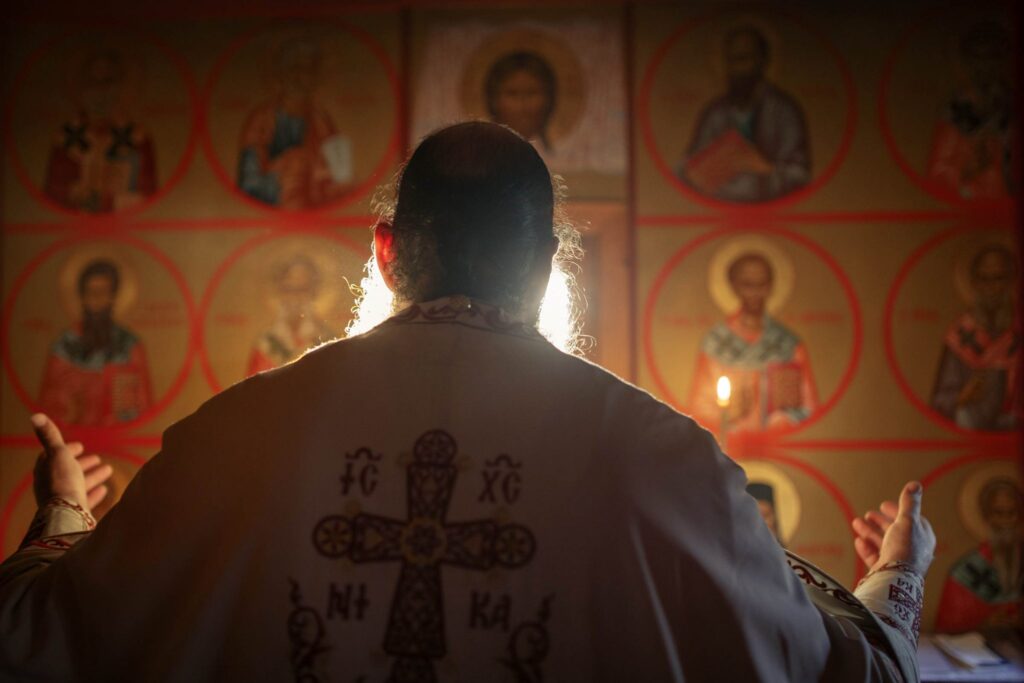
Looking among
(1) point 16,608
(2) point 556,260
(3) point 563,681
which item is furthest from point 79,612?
(2) point 556,260

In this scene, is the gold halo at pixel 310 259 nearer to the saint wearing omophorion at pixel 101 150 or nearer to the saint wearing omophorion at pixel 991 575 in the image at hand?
the saint wearing omophorion at pixel 101 150

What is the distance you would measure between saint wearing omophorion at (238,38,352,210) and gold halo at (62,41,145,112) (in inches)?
22.2

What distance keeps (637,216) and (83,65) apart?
8.62 feet

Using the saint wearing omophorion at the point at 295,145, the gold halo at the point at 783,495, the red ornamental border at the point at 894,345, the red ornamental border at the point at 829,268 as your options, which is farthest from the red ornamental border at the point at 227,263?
the red ornamental border at the point at 894,345

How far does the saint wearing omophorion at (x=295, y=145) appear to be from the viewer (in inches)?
166

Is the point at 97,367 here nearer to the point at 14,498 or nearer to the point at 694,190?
the point at 14,498

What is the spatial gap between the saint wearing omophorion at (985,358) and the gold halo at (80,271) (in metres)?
3.58

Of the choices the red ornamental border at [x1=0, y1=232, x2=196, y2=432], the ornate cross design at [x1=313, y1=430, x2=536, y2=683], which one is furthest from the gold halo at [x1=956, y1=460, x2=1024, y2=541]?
the red ornamental border at [x1=0, y1=232, x2=196, y2=432]

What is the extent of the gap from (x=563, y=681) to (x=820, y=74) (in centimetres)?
343

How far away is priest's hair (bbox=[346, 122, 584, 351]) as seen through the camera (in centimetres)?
158

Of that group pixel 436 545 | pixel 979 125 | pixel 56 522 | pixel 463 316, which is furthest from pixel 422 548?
pixel 979 125

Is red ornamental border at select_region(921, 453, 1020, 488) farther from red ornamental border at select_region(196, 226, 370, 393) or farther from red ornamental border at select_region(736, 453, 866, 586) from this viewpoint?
red ornamental border at select_region(196, 226, 370, 393)

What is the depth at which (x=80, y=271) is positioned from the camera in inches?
166

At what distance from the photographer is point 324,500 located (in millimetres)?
1448
